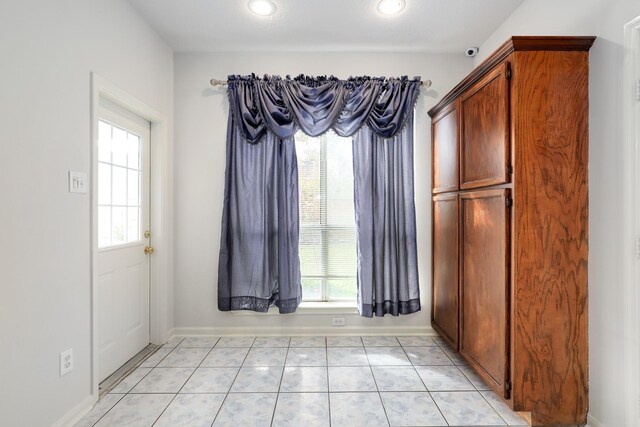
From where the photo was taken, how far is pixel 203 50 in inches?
111

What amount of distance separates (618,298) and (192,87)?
133 inches

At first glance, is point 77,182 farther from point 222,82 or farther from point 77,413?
point 222,82

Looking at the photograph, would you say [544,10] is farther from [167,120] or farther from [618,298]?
[167,120]

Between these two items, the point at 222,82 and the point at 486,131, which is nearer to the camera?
the point at 486,131

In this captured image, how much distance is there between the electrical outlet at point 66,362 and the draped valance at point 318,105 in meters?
1.92

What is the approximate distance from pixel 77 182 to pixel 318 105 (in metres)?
1.87

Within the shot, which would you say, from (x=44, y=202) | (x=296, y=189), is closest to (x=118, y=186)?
(x=44, y=202)

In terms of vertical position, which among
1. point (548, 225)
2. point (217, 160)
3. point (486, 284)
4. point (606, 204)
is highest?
point (217, 160)

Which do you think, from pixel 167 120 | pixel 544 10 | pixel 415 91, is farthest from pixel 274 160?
pixel 544 10

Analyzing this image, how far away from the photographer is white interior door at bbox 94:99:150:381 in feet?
6.87

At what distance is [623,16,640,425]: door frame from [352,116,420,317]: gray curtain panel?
4.68 feet

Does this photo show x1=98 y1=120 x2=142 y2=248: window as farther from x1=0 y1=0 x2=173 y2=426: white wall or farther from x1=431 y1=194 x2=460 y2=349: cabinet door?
x1=431 y1=194 x2=460 y2=349: cabinet door

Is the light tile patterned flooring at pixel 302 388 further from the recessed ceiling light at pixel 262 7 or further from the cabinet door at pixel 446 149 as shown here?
the recessed ceiling light at pixel 262 7

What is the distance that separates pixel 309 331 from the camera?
9.41ft
